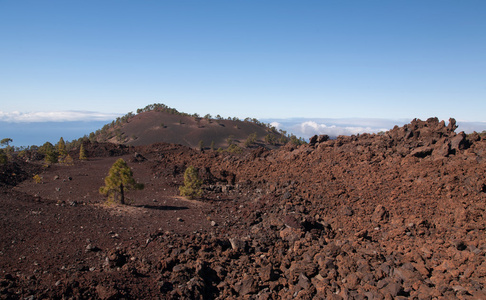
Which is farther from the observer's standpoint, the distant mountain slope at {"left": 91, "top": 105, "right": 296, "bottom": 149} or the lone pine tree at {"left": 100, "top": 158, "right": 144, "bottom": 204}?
the distant mountain slope at {"left": 91, "top": 105, "right": 296, "bottom": 149}

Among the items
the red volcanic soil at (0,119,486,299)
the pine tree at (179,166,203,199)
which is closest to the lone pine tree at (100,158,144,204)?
the red volcanic soil at (0,119,486,299)

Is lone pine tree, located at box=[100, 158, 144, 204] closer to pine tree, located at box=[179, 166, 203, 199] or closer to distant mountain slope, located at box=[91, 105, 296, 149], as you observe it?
pine tree, located at box=[179, 166, 203, 199]

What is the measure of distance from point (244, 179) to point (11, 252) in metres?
18.6

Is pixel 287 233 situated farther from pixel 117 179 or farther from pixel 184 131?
pixel 184 131

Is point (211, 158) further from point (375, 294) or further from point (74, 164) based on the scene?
point (375, 294)

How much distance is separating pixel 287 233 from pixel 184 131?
79.4 m

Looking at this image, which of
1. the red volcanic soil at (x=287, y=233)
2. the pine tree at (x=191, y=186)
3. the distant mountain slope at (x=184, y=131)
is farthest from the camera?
the distant mountain slope at (x=184, y=131)

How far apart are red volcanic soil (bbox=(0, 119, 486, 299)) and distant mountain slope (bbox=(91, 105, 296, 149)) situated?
55.3 meters

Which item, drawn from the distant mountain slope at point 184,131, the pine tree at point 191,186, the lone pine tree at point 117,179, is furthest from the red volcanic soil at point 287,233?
the distant mountain slope at point 184,131

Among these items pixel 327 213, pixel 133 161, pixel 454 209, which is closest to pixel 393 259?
pixel 454 209

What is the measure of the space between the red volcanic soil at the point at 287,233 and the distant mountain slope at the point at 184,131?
55.3 metres

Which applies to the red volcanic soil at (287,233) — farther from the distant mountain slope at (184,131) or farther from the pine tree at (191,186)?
the distant mountain slope at (184,131)

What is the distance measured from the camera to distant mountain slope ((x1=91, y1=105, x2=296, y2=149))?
8381cm

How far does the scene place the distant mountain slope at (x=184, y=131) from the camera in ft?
Result: 275
